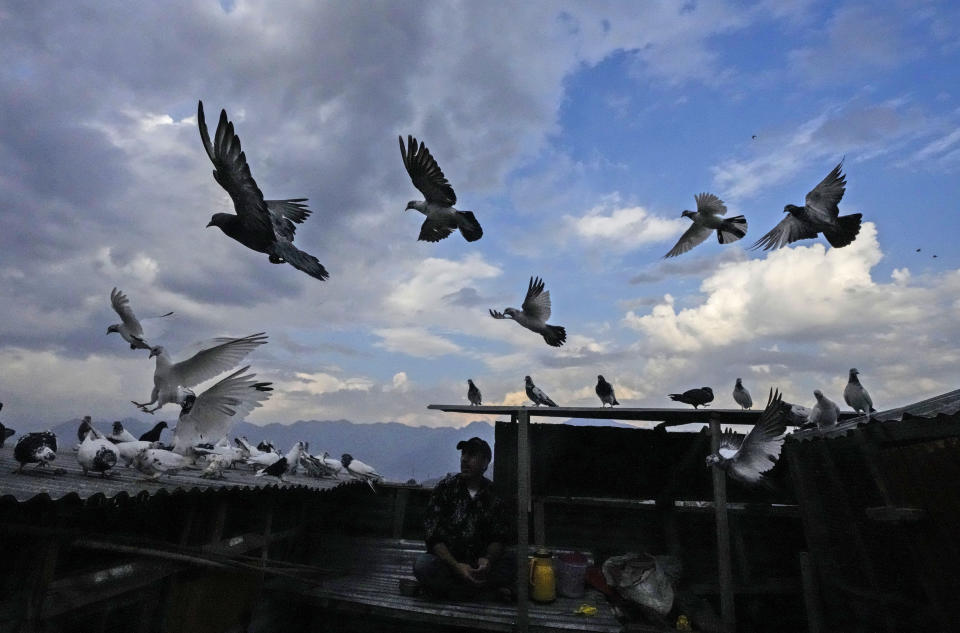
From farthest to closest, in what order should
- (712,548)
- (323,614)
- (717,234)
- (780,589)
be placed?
(717,234)
(712,548)
(780,589)
(323,614)

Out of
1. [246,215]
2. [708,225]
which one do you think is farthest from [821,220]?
[246,215]

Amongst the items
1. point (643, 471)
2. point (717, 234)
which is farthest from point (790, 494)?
point (717, 234)

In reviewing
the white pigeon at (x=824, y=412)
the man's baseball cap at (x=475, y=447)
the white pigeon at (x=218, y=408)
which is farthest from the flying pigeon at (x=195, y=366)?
the white pigeon at (x=824, y=412)

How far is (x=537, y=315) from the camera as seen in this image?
420 inches

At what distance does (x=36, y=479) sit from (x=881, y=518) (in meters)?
6.51

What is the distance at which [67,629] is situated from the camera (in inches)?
153

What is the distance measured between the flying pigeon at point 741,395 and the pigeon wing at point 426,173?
1031 centimetres

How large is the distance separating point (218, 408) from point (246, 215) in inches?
88.8

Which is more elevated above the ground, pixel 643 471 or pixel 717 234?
pixel 717 234

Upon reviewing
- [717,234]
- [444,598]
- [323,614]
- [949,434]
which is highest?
[717,234]

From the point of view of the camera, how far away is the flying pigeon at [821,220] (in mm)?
8143

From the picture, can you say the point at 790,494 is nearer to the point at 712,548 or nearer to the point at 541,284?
the point at 712,548

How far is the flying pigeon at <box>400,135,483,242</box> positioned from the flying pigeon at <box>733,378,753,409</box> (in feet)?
31.7

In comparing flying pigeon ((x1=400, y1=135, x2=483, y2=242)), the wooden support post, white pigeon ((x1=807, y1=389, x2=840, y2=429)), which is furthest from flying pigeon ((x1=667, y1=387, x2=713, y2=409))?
flying pigeon ((x1=400, y1=135, x2=483, y2=242))
